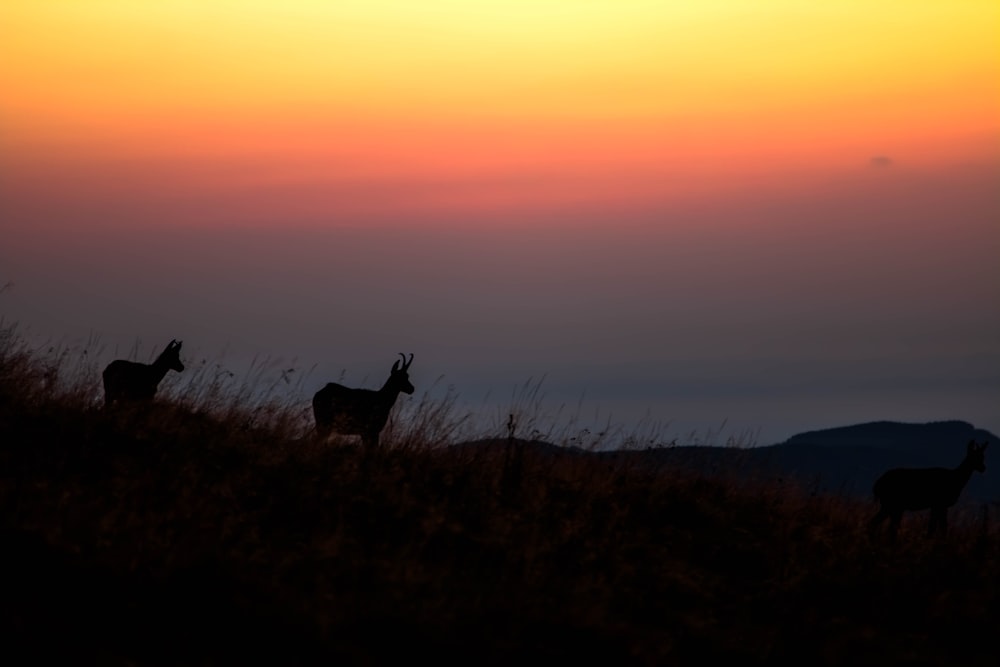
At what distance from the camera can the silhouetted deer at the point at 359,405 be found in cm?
1995

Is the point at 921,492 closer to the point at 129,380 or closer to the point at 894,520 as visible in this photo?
the point at 894,520

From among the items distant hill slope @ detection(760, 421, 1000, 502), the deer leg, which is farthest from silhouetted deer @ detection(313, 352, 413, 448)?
distant hill slope @ detection(760, 421, 1000, 502)

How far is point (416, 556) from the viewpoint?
44.9 feet

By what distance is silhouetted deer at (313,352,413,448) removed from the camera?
20.0 m

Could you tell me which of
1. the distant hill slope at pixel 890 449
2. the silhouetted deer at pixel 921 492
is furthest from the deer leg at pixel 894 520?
Answer: the distant hill slope at pixel 890 449

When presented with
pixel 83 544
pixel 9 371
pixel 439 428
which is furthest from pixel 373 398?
pixel 83 544

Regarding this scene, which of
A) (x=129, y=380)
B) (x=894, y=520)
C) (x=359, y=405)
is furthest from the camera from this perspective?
(x=359, y=405)

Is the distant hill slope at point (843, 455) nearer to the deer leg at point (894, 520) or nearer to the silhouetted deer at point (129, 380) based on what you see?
the deer leg at point (894, 520)

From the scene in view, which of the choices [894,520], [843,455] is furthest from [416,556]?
[843,455]

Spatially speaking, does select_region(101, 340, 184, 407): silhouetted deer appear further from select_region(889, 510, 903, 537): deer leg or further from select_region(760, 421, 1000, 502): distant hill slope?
select_region(760, 421, 1000, 502): distant hill slope

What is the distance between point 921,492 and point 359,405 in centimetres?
851

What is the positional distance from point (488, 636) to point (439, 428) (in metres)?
6.37

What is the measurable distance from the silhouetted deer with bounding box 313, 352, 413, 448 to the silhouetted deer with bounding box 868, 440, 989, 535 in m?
6.62

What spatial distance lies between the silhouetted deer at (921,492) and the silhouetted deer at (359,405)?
6.62 m
